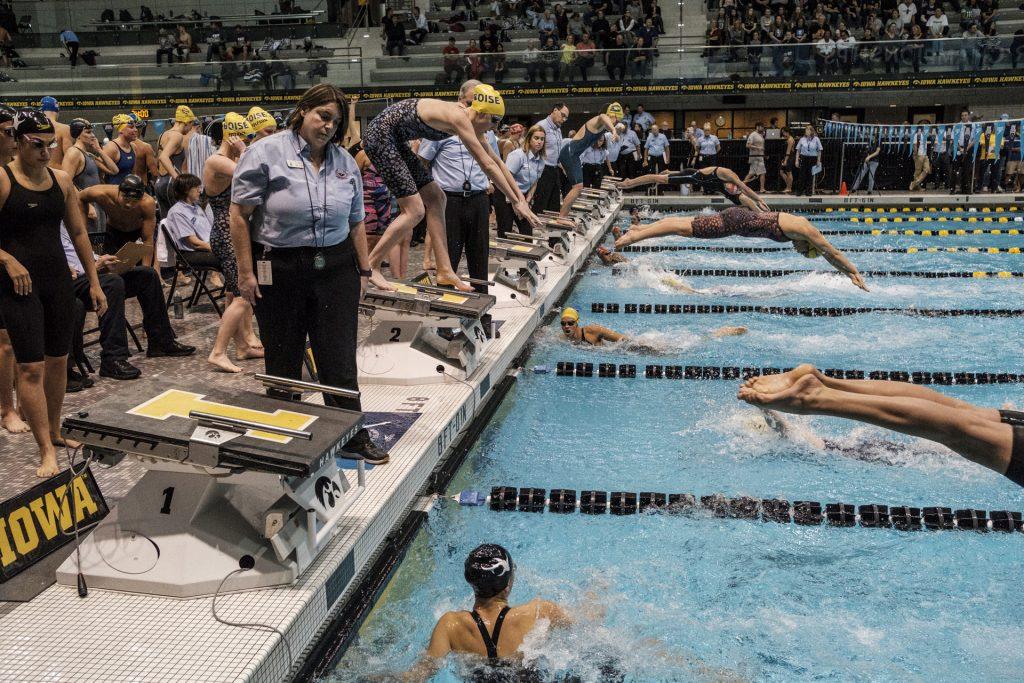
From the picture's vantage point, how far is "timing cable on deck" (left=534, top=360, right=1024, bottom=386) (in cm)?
633

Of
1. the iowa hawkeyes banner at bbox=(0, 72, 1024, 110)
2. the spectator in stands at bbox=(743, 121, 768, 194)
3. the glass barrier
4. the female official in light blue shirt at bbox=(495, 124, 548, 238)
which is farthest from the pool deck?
the glass barrier

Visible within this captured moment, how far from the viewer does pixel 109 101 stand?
18.0 meters

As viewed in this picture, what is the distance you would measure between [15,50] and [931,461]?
875 inches

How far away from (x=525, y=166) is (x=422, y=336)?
15.8ft

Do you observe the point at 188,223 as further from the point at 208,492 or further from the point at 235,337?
the point at 208,492

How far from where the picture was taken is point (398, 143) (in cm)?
507

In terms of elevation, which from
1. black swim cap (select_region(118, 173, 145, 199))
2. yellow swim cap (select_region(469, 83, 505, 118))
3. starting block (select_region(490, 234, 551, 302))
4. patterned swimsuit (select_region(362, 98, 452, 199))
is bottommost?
starting block (select_region(490, 234, 551, 302))

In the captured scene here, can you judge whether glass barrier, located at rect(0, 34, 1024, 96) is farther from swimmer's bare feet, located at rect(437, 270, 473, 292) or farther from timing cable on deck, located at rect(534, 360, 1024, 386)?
swimmer's bare feet, located at rect(437, 270, 473, 292)

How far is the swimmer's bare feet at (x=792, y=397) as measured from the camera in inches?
97.0

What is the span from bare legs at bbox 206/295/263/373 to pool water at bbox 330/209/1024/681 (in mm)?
1611

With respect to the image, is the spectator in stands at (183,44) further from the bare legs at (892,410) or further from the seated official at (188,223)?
the bare legs at (892,410)

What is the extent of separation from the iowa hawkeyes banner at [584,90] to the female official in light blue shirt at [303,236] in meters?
15.4

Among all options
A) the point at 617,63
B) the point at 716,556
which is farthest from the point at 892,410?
the point at 617,63

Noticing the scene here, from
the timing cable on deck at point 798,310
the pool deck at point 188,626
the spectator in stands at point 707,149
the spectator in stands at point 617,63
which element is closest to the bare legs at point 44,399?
the pool deck at point 188,626
